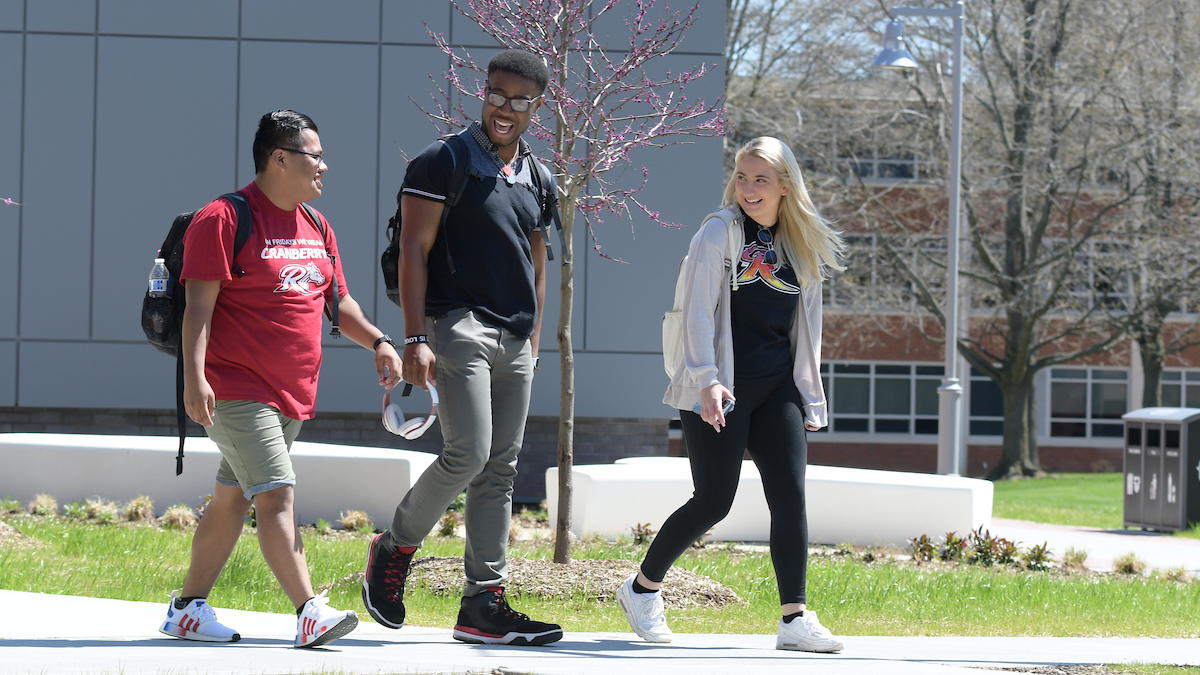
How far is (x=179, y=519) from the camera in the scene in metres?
8.81

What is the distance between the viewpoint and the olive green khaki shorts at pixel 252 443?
3857mm

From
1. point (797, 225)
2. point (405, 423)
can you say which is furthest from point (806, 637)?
point (405, 423)

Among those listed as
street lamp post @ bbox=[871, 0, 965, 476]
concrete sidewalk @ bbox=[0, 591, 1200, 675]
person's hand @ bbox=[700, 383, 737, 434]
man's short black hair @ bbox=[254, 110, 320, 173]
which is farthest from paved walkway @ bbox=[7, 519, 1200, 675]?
street lamp post @ bbox=[871, 0, 965, 476]

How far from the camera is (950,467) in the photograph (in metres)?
13.2

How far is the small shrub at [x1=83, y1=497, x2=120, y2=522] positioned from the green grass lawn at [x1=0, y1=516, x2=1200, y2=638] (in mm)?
453

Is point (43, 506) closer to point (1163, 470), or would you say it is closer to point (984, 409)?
point (1163, 470)

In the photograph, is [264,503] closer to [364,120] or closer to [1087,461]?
[364,120]

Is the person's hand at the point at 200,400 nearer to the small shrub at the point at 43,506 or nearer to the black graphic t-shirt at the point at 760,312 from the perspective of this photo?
the black graphic t-shirt at the point at 760,312

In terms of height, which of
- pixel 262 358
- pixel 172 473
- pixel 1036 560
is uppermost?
pixel 262 358

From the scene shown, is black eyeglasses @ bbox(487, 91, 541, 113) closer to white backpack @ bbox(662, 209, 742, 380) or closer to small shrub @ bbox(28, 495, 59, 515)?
white backpack @ bbox(662, 209, 742, 380)

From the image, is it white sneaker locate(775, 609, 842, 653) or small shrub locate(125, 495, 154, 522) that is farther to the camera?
small shrub locate(125, 495, 154, 522)

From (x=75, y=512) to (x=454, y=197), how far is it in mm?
6454

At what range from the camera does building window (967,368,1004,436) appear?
3506cm

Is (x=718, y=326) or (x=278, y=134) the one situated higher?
(x=278, y=134)
